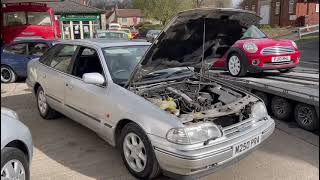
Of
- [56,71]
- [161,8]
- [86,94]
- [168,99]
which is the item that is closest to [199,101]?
[168,99]

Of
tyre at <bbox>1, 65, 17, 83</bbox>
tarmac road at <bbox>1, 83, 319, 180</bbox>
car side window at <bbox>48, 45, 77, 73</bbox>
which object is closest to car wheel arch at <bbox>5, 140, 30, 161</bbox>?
tarmac road at <bbox>1, 83, 319, 180</bbox>

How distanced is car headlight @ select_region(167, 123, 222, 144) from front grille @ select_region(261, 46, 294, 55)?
4125 mm

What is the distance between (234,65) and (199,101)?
362cm

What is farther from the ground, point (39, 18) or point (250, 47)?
point (39, 18)

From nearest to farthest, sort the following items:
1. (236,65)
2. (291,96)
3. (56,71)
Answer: (291,96)
(56,71)
(236,65)

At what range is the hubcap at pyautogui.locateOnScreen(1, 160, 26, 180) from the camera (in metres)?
3.10

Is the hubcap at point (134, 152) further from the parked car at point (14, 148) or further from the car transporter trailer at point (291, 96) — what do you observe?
the car transporter trailer at point (291, 96)

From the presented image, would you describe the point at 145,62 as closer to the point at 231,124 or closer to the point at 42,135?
the point at 231,124

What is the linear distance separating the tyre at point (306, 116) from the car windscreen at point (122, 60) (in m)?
2.54

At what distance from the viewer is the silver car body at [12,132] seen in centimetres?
305

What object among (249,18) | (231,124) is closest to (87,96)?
(231,124)

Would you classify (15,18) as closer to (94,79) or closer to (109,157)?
(94,79)

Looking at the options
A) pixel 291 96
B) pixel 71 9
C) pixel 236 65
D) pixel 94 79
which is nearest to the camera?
pixel 94 79

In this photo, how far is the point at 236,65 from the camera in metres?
7.73
